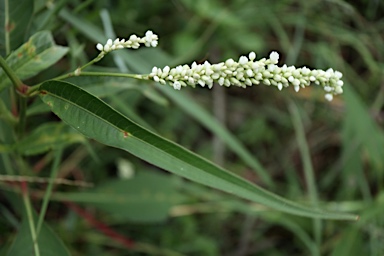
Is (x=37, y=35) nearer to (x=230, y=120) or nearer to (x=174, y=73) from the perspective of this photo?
(x=174, y=73)

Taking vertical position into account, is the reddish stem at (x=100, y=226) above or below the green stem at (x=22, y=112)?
below

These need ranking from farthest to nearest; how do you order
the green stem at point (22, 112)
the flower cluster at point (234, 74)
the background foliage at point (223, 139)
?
the background foliage at point (223, 139)
the green stem at point (22, 112)
the flower cluster at point (234, 74)

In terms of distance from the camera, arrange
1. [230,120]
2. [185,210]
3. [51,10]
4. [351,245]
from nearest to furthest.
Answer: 1. [51,10]
2. [351,245]
3. [185,210]
4. [230,120]

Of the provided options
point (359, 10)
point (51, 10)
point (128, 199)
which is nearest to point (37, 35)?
point (51, 10)

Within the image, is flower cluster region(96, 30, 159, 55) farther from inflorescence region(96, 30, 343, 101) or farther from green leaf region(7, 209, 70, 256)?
green leaf region(7, 209, 70, 256)

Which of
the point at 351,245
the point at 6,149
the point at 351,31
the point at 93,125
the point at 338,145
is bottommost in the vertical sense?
the point at 338,145

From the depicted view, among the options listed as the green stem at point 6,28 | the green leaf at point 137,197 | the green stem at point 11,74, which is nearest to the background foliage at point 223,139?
the green leaf at point 137,197

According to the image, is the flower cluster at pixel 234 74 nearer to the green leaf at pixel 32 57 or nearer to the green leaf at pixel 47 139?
the green leaf at pixel 32 57
